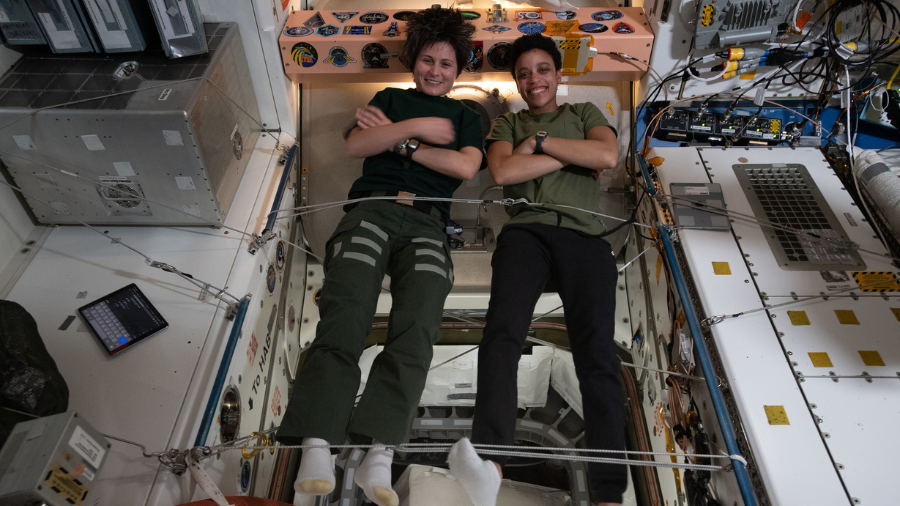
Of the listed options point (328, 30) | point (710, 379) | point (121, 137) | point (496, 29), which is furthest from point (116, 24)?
point (710, 379)

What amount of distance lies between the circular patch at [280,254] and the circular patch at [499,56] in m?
1.14

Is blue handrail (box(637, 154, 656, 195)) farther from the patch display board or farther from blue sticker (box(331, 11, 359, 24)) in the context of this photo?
blue sticker (box(331, 11, 359, 24))

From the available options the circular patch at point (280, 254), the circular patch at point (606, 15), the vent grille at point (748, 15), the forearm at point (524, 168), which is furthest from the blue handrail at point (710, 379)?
the circular patch at point (280, 254)

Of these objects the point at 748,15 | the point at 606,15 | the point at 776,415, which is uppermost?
the point at 606,15

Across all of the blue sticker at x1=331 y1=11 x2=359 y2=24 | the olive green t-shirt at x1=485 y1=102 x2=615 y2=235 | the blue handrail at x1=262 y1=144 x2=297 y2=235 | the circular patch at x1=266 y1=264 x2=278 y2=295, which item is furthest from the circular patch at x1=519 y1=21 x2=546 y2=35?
the circular patch at x1=266 y1=264 x2=278 y2=295

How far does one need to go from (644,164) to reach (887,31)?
40.8 inches

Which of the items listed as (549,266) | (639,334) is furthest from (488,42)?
(639,334)

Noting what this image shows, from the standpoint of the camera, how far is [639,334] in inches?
101

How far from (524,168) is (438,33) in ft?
2.08

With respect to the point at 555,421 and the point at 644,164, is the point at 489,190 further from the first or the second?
the point at 555,421

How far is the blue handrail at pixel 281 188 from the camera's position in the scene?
2143 mm

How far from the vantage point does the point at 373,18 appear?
2.54 meters

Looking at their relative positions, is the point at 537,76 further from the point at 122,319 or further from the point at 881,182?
the point at 122,319

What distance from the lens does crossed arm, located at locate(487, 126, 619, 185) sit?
2.01m
